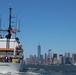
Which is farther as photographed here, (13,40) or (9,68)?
(13,40)

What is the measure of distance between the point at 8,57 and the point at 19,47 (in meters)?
6.59

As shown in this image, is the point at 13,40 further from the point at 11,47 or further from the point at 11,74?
the point at 11,74

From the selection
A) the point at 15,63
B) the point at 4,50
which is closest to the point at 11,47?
the point at 4,50

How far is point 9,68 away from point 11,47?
8.56 metres

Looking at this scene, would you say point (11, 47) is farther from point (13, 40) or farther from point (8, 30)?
point (8, 30)

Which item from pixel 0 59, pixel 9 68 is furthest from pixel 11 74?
pixel 0 59

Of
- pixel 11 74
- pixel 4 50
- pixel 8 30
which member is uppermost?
pixel 8 30

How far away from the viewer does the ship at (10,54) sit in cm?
6838

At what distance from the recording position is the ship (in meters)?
68.4

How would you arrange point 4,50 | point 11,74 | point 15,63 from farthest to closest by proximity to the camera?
point 4,50 < point 15,63 < point 11,74

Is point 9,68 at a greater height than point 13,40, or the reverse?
point 13,40

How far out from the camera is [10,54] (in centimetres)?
7400

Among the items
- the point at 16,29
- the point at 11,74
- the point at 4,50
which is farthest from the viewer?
the point at 16,29

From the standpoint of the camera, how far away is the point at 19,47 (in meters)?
78.2
